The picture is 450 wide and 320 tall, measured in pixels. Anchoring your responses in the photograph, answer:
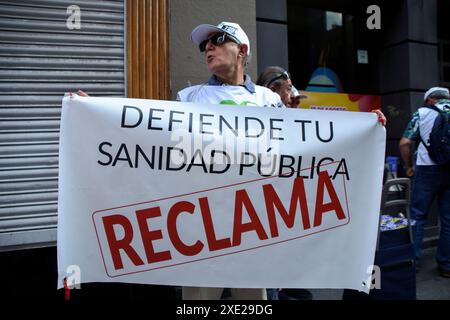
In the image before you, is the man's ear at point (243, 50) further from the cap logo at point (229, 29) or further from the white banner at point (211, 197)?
the white banner at point (211, 197)

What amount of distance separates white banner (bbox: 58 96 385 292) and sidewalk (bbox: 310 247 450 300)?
5.87 feet

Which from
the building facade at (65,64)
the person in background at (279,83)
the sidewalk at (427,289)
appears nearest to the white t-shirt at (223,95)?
the person in background at (279,83)

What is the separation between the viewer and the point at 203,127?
2248 millimetres

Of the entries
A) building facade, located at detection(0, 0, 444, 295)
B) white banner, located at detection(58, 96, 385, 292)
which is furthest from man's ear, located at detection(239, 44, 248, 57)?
building facade, located at detection(0, 0, 444, 295)

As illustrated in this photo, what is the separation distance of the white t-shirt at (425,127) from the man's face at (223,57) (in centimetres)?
291

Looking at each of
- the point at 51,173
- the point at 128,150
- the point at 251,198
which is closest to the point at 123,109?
the point at 128,150

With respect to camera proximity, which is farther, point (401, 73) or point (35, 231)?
point (401, 73)

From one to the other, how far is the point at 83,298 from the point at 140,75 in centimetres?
218

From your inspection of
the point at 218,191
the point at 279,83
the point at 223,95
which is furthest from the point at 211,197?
the point at 279,83

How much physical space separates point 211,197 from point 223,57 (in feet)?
2.68

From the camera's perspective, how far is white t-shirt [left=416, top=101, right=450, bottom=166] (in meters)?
4.38

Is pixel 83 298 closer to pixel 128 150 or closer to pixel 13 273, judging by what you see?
pixel 13 273

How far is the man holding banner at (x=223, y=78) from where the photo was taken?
237cm

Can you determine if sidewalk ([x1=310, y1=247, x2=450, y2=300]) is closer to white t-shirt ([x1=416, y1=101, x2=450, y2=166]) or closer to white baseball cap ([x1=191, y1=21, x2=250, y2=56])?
white t-shirt ([x1=416, y1=101, x2=450, y2=166])
